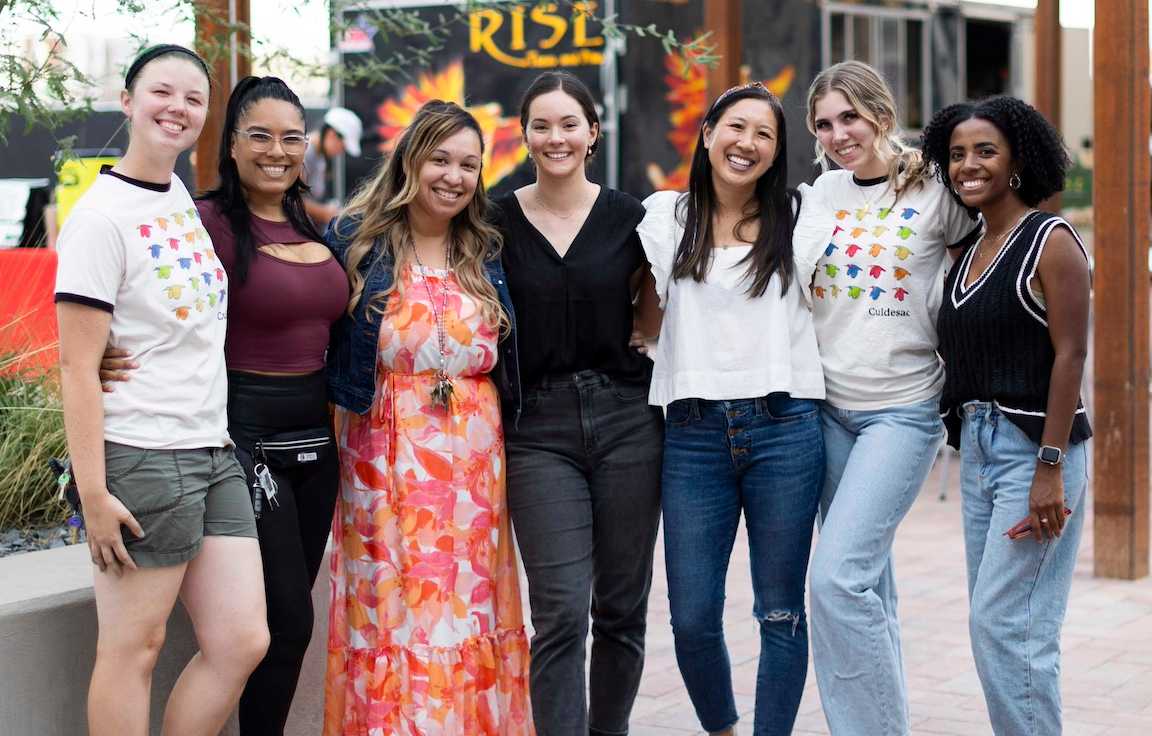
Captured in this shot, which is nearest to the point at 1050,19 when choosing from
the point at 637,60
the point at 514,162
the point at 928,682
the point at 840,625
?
the point at 637,60

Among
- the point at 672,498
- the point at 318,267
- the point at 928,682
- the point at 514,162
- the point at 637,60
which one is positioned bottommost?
the point at 928,682

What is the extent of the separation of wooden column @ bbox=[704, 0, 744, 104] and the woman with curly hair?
3.90 metres

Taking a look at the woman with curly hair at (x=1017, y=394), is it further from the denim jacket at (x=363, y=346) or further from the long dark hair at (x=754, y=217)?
the denim jacket at (x=363, y=346)

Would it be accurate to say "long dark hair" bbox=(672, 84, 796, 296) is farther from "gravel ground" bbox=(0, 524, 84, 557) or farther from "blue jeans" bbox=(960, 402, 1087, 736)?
"gravel ground" bbox=(0, 524, 84, 557)

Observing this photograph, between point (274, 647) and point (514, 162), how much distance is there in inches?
259

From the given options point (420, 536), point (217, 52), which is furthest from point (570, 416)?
point (217, 52)

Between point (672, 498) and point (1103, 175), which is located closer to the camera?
point (672, 498)

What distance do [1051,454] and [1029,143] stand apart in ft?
2.49

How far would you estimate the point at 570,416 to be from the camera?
4.02m

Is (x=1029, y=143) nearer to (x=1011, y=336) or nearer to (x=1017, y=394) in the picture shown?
(x=1011, y=336)

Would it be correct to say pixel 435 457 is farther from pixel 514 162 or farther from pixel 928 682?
pixel 514 162

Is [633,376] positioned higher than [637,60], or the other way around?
[637,60]

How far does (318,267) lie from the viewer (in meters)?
3.79

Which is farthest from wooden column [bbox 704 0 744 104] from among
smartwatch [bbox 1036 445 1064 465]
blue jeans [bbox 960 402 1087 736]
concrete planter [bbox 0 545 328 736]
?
concrete planter [bbox 0 545 328 736]
